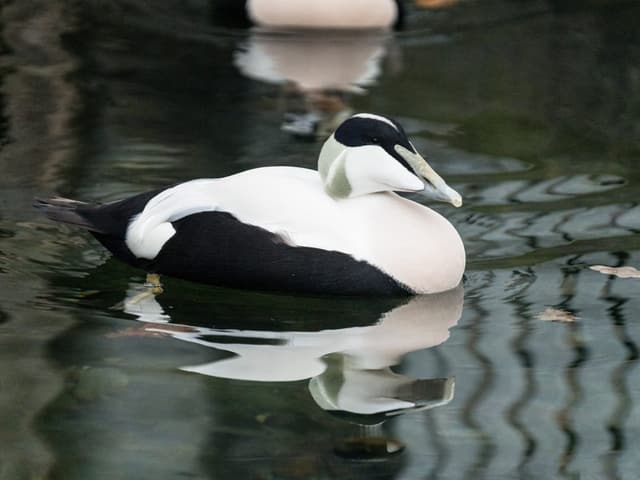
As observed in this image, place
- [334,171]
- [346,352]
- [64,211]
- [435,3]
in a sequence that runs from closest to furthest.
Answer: [346,352], [334,171], [64,211], [435,3]

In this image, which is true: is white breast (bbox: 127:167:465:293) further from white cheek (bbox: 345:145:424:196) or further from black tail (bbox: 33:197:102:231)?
black tail (bbox: 33:197:102:231)

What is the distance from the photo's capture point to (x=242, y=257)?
462 cm

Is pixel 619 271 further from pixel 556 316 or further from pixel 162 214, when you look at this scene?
pixel 162 214

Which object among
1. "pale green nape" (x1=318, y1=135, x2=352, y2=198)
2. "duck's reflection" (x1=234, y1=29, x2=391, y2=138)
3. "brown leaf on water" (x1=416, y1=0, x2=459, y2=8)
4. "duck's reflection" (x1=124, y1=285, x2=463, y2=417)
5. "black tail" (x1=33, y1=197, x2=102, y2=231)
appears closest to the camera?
"duck's reflection" (x1=124, y1=285, x2=463, y2=417)

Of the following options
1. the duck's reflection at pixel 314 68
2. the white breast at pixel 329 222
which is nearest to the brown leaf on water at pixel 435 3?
the duck's reflection at pixel 314 68

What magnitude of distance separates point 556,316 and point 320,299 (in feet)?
2.45

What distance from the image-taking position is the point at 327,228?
180 inches

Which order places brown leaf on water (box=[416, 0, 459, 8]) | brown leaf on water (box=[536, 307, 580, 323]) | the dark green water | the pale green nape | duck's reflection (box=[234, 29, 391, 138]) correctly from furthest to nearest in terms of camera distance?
brown leaf on water (box=[416, 0, 459, 8]), duck's reflection (box=[234, 29, 391, 138]), the pale green nape, brown leaf on water (box=[536, 307, 580, 323]), the dark green water

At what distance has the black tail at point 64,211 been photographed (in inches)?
193

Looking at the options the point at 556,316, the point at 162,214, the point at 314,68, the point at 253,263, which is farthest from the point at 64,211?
the point at 314,68

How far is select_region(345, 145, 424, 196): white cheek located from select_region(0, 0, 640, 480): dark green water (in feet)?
1.27

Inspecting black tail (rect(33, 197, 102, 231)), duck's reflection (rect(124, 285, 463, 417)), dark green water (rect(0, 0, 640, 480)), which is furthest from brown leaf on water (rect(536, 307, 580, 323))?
black tail (rect(33, 197, 102, 231))

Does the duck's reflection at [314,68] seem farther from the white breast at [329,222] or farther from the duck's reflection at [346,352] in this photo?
the duck's reflection at [346,352]

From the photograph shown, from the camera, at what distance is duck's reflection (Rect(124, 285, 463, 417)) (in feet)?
13.1
